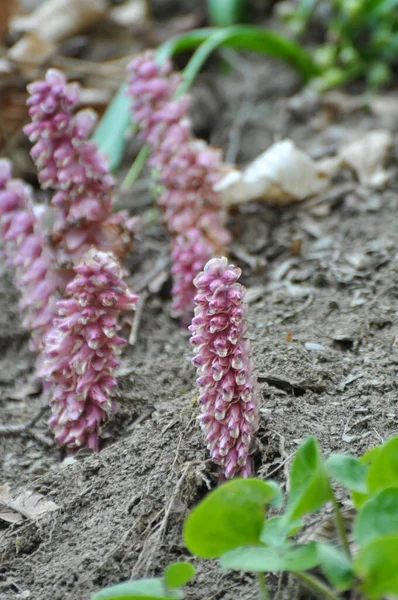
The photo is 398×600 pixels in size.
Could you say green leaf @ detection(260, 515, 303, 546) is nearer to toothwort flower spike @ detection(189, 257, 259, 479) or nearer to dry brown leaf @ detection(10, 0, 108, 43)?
toothwort flower spike @ detection(189, 257, 259, 479)

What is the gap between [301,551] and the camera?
1029 millimetres

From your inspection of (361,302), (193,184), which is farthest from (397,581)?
(193,184)

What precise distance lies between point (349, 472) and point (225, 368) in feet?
1.06

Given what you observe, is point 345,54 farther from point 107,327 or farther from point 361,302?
point 107,327

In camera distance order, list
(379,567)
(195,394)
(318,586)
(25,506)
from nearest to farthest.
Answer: (379,567)
(318,586)
(25,506)
(195,394)

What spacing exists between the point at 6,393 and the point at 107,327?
620 mm

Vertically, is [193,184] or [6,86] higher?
[6,86]

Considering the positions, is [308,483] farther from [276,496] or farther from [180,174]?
[180,174]

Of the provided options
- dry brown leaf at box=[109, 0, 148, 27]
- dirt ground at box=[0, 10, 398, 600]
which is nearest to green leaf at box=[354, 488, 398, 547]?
dirt ground at box=[0, 10, 398, 600]

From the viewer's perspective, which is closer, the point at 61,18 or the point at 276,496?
the point at 276,496

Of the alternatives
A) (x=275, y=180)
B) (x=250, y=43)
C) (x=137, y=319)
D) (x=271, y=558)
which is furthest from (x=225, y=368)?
(x=250, y=43)

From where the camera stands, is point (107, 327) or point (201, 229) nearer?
point (107, 327)

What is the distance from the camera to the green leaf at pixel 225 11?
11.7ft

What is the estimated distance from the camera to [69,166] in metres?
1.78
